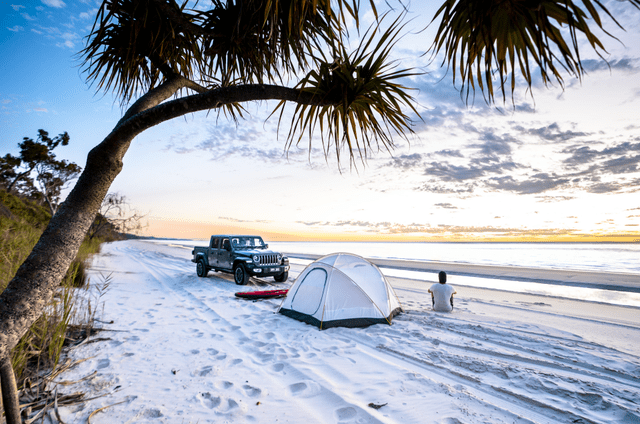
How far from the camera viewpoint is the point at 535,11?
1.90 m

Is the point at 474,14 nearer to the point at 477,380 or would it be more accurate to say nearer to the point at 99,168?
the point at 99,168

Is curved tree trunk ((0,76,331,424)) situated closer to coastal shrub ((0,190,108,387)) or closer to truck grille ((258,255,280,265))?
coastal shrub ((0,190,108,387))

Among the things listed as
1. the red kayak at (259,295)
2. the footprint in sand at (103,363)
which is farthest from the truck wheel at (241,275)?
the footprint in sand at (103,363)

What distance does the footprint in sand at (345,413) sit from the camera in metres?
3.13

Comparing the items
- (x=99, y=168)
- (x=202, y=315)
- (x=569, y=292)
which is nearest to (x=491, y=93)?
(x=99, y=168)

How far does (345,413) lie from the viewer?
3.21 m

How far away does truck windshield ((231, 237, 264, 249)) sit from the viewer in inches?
488

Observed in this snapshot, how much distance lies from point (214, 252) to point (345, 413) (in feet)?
35.7

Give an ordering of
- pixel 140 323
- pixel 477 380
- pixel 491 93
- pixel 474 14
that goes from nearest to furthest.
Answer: pixel 474 14 → pixel 491 93 → pixel 477 380 → pixel 140 323

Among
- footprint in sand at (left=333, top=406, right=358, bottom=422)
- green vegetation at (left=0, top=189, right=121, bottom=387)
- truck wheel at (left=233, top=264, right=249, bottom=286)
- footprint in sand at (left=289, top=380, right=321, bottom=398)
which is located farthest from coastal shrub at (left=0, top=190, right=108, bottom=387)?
truck wheel at (left=233, top=264, right=249, bottom=286)

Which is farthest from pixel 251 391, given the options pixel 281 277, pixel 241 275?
pixel 281 277

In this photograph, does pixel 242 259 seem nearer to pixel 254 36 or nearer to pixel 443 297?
pixel 443 297

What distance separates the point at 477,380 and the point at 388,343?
1.60 m

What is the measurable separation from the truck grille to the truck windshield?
50.4 inches
